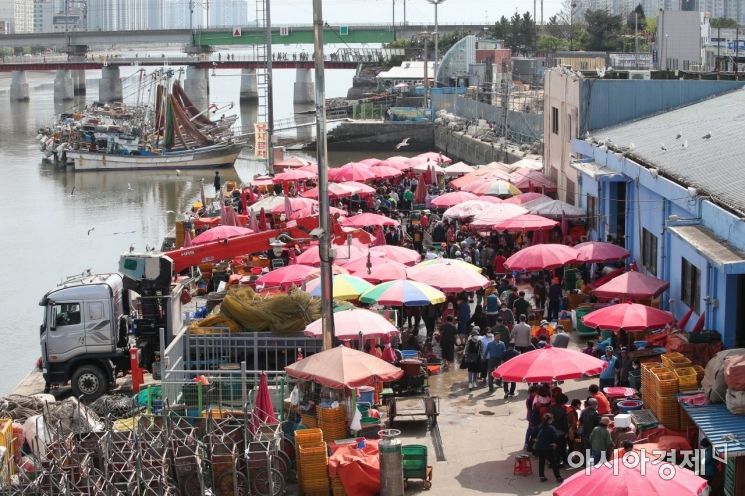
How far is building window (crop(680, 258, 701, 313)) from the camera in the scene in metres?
20.5

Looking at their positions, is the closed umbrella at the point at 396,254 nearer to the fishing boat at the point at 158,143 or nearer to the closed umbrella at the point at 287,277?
the closed umbrella at the point at 287,277

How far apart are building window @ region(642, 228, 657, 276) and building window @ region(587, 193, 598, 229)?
180 inches

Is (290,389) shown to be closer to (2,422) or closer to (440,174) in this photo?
(2,422)

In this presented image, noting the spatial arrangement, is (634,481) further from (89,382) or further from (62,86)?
(62,86)

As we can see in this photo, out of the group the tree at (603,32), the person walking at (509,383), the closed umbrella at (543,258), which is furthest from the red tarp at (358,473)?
the tree at (603,32)

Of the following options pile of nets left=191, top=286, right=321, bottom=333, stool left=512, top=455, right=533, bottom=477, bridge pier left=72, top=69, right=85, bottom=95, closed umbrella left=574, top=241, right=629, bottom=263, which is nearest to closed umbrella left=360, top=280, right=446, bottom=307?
pile of nets left=191, top=286, right=321, bottom=333

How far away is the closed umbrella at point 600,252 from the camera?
25.0 metres

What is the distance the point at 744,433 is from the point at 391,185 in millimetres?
30971

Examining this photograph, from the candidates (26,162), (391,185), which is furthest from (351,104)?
(391,185)

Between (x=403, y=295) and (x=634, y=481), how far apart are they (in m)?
10.5

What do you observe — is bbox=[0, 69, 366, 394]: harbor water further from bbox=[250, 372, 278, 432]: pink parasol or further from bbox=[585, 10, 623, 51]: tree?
bbox=[585, 10, 623, 51]: tree

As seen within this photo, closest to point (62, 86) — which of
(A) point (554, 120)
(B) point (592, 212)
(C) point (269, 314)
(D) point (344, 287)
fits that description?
(A) point (554, 120)

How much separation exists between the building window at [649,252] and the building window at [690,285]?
2450mm

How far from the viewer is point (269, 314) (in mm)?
20281
